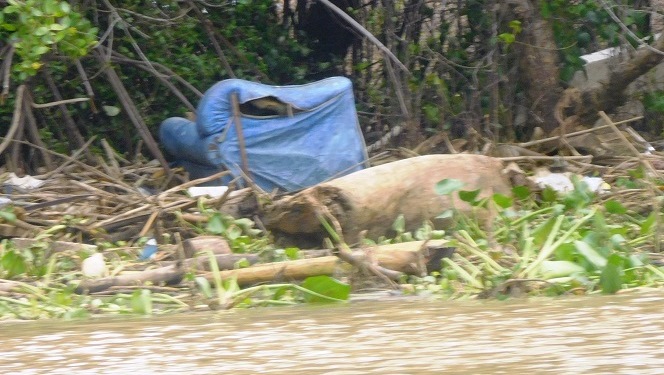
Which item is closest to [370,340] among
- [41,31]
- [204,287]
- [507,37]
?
[204,287]

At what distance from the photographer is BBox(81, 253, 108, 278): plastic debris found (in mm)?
4500

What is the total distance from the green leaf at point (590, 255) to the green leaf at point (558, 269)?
0.15 ft

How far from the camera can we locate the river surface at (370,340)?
8.13 feet

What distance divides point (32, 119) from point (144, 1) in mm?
1631

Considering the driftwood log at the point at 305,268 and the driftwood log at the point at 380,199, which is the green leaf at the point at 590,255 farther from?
the driftwood log at the point at 380,199

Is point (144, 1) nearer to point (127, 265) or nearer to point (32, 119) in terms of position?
point (32, 119)

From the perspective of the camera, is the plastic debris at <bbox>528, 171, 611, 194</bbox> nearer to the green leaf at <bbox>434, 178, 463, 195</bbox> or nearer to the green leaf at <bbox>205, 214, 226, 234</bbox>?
the green leaf at <bbox>434, 178, 463, 195</bbox>

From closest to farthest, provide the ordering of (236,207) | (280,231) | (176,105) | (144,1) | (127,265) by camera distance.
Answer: (127,265)
(280,231)
(236,207)
(144,1)
(176,105)

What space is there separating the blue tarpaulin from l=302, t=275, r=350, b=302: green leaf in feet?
10.4

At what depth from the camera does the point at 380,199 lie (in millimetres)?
5137

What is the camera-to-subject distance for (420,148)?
7.41 meters

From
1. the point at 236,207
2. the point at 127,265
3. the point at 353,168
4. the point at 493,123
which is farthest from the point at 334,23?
the point at 127,265

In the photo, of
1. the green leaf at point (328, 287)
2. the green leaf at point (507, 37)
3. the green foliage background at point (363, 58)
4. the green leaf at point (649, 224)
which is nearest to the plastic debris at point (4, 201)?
the green foliage background at point (363, 58)

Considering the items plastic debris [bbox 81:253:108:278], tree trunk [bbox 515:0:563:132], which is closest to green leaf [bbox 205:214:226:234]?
plastic debris [bbox 81:253:108:278]
